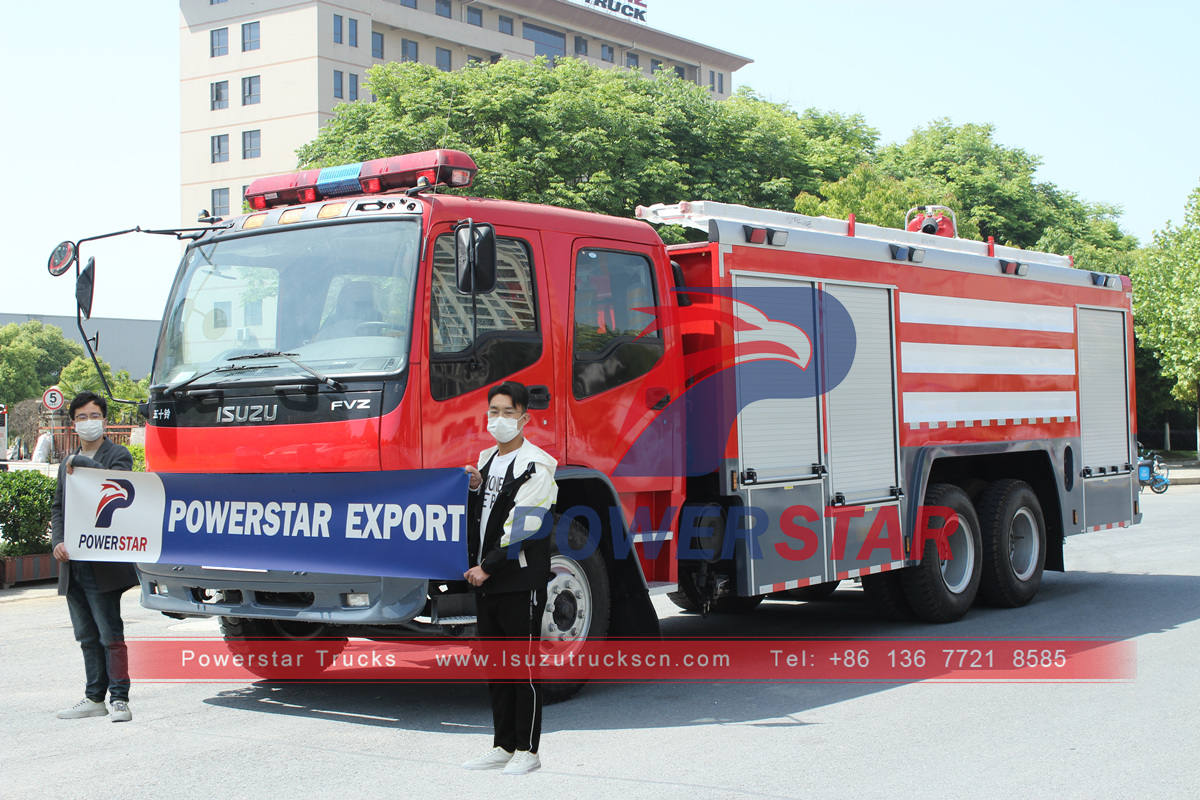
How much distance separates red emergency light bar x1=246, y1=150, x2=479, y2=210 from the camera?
716 cm

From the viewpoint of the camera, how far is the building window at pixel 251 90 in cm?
6506

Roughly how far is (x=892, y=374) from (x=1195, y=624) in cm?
318

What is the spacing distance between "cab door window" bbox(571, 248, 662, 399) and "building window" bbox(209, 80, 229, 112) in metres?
63.9

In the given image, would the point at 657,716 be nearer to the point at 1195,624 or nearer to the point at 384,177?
the point at 384,177

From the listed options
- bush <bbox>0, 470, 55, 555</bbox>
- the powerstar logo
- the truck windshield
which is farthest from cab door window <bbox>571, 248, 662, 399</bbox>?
bush <bbox>0, 470, 55, 555</bbox>

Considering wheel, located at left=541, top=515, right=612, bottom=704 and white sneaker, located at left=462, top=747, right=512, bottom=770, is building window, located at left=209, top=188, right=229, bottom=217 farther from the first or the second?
white sneaker, located at left=462, top=747, right=512, bottom=770

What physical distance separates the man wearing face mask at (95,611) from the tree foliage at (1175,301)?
128 feet

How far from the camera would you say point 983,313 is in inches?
414

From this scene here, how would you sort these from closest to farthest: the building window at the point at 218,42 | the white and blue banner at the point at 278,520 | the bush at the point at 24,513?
the white and blue banner at the point at 278,520
the bush at the point at 24,513
the building window at the point at 218,42

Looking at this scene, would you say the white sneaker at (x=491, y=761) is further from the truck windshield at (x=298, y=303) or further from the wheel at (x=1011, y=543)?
the wheel at (x=1011, y=543)

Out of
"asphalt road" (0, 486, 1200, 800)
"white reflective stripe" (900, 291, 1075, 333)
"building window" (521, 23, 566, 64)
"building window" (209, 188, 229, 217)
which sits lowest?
"asphalt road" (0, 486, 1200, 800)

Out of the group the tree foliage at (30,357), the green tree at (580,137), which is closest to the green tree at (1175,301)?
the green tree at (580,137)

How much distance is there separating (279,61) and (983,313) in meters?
59.8

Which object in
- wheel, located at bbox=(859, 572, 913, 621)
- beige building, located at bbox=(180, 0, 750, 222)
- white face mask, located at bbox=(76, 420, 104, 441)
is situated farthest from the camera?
beige building, located at bbox=(180, 0, 750, 222)
